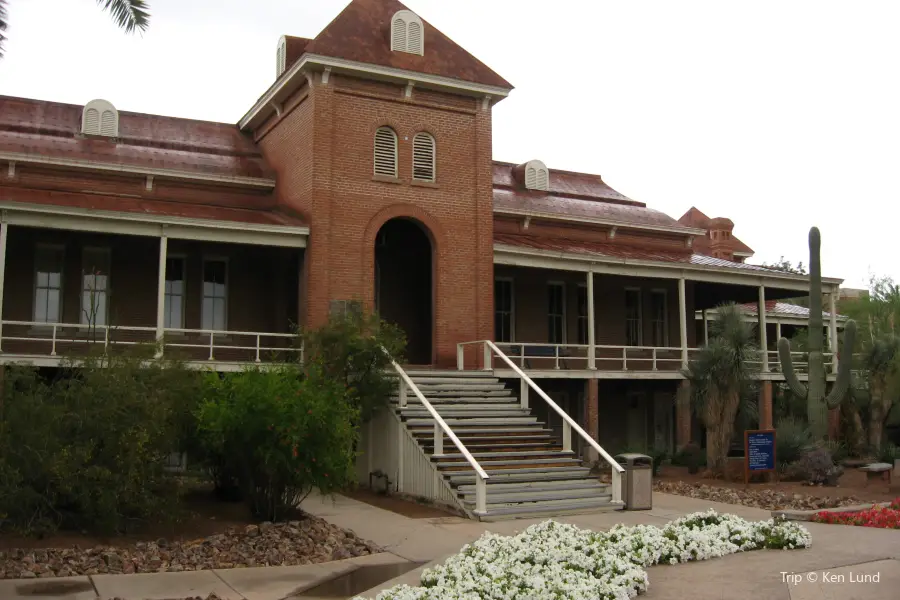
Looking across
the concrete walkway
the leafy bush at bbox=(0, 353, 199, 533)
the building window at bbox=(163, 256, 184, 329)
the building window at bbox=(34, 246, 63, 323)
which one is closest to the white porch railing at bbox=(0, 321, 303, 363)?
the building window at bbox=(34, 246, 63, 323)

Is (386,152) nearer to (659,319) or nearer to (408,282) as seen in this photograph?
(408,282)

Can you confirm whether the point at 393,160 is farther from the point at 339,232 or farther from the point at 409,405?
the point at 409,405

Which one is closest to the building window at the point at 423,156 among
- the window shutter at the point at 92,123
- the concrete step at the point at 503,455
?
the concrete step at the point at 503,455

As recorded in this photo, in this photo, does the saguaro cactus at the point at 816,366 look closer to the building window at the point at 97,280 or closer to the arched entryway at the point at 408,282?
the arched entryway at the point at 408,282

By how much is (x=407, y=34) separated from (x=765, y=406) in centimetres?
1438

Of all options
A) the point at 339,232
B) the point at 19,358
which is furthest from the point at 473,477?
the point at 19,358

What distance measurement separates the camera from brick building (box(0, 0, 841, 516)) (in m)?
21.3

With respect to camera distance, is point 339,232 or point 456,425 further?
point 339,232

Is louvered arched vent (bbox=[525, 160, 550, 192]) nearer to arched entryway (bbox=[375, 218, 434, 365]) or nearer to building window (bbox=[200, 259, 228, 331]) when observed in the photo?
arched entryway (bbox=[375, 218, 434, 365])

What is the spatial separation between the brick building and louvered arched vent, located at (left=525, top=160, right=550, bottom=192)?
2.91 meters

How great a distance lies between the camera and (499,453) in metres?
17.3

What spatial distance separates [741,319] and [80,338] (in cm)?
1536

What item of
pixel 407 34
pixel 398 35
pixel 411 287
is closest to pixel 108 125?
pixel 398 35

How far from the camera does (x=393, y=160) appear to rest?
22.9 meters
